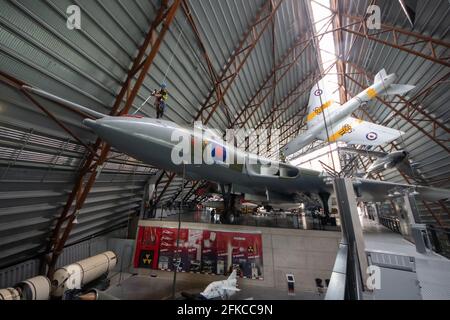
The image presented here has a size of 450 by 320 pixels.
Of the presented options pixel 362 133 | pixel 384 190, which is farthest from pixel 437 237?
pixel 362 133

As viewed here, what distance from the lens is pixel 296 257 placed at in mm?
7215

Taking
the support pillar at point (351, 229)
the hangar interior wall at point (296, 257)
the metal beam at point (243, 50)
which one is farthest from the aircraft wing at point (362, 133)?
the support pillar at point (351, 229)

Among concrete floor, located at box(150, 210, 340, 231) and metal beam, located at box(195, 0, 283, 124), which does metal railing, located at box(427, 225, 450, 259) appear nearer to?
concrete floor, located at box(150, 210, 340, 231)

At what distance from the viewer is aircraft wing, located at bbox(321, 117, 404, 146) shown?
1070 centimetres

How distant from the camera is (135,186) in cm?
1023

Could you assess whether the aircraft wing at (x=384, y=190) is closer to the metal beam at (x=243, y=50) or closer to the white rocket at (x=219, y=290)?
the white rocket at (x=219, y=290)

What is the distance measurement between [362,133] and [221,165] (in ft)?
34.0

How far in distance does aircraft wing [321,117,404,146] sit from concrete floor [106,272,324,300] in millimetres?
9513

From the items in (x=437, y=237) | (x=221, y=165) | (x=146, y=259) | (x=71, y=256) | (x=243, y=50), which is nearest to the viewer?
(x=437, y=237)

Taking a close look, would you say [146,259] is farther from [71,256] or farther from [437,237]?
[437,237]

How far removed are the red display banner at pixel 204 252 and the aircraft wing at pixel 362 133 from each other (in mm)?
9164

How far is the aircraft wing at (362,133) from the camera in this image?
35.1 feet
